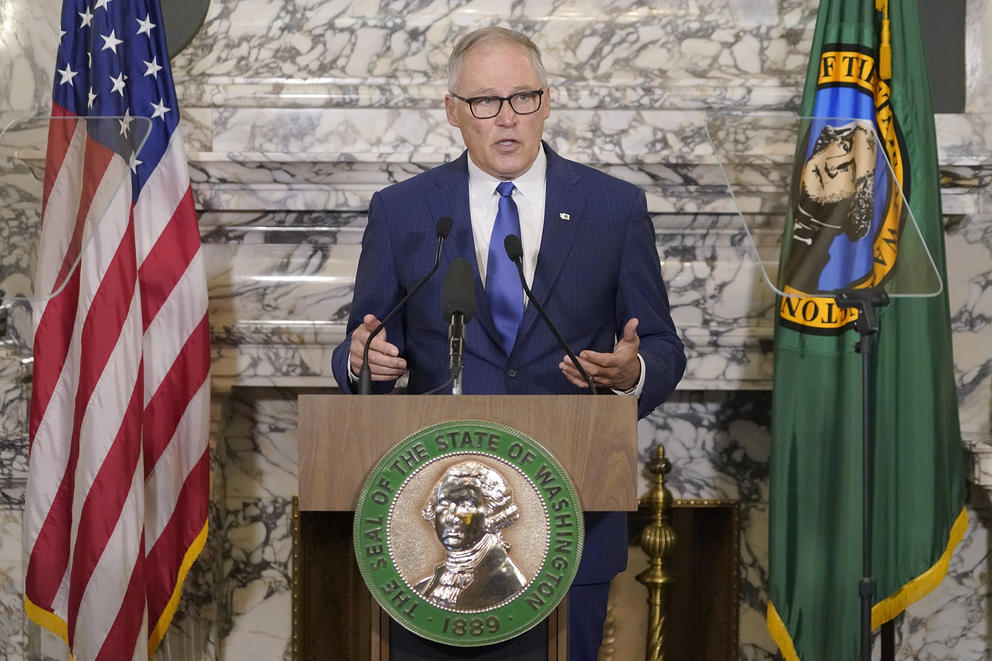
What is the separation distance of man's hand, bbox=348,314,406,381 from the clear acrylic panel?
681 mm

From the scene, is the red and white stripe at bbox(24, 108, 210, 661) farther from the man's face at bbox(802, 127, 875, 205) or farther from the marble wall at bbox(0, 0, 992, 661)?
the man's face at bbox(802, 127, 875, 205)

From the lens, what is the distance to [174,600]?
3020mm

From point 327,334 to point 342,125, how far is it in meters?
0.67

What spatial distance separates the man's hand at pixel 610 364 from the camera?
190 centimetres

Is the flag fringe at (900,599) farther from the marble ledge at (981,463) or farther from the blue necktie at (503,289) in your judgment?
the blue necktie at (503,289)

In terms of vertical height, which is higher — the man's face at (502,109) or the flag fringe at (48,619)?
the man's face at (502,109)

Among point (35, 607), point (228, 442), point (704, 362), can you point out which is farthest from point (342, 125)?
Result: point (35, 607)

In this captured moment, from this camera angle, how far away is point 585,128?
3.41m

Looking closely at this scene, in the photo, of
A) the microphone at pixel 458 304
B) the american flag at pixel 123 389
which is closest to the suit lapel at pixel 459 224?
the microphone at pixel 458 304

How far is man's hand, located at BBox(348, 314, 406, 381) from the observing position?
1949 millimetres

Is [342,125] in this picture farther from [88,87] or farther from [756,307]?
[756,307]

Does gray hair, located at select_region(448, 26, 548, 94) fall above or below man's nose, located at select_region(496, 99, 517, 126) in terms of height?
above

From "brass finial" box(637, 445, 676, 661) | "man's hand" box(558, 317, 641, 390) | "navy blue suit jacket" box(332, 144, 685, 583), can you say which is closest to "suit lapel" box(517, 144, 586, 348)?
"navy blue suit jacket" box(332, 144, 685, 583)

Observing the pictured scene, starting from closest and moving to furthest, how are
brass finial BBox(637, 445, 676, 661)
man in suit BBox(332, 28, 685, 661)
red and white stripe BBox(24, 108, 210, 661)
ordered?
man in suit BBox(332, 28, 685, 661)
red and white stripe BBox(24, 108, 210, 661)
brass finial BBox(637, 445, 676, 661)
